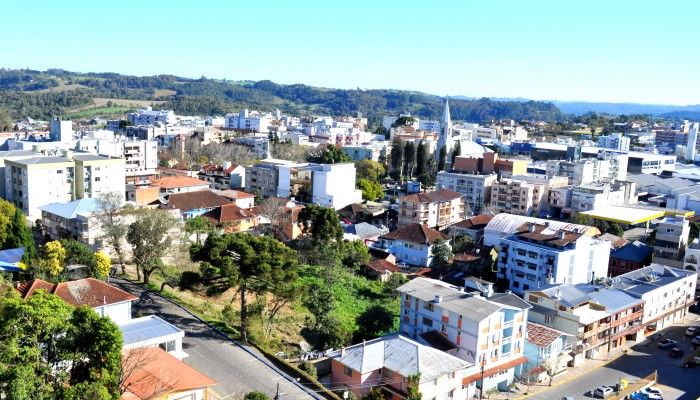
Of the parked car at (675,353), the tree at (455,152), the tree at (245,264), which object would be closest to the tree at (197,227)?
the tree at (245,264)

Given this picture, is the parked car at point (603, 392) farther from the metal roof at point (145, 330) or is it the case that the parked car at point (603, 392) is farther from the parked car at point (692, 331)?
the metal roof at point (145, 330)

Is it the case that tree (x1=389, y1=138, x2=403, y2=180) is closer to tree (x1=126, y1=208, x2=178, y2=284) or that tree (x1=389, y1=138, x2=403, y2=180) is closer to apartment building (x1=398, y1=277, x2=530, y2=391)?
apartment building (x1=398, y1=277, x2=530, y2=391)

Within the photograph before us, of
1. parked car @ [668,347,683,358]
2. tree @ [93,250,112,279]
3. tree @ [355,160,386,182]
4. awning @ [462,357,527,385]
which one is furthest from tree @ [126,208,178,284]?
tree @ [355,160,386,182]

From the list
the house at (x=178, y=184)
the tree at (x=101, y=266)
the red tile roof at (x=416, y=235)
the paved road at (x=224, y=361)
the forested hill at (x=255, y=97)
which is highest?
the forested hill at (x=255, y=97)

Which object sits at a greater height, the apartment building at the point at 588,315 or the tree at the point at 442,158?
the tree at the point at 442,158

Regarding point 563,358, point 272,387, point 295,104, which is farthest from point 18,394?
point 295,104

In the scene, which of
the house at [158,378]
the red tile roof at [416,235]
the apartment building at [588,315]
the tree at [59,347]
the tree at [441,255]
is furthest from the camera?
the red tile roof at [416,235]

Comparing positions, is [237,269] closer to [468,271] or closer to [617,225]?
[468,271]
